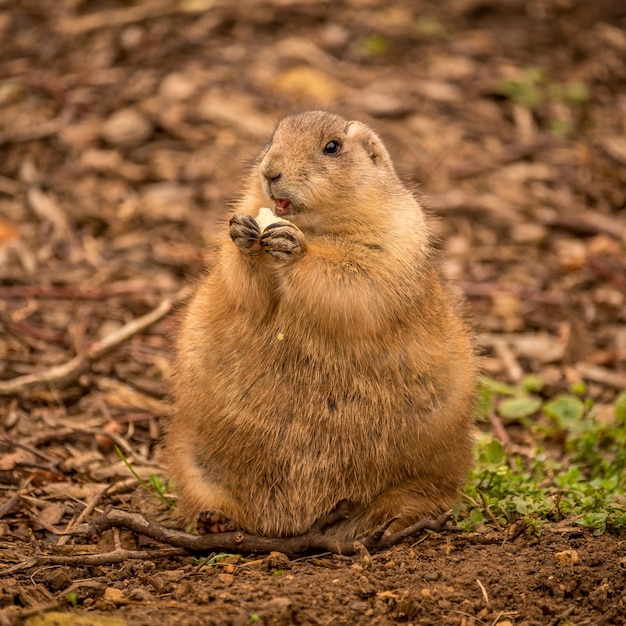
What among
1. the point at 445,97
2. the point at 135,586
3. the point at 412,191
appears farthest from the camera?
the point at 445,97

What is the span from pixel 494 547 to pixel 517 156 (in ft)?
19.9

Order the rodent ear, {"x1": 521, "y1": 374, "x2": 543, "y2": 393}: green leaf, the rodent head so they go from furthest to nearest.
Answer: {"x1": 521, "y1": 374, "x2": 543, "y2": 393}: green leaf → the rodent ear → the rodent head

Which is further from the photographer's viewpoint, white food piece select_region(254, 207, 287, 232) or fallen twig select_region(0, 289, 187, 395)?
fallen twig select_region(0, 289, 187, 395)

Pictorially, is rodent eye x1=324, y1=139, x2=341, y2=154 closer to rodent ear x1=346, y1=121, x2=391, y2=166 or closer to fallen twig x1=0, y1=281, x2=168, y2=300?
Result: rodent ear x1=346, y1=121, x2=391, y2=166

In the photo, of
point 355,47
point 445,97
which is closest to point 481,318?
point 445,97

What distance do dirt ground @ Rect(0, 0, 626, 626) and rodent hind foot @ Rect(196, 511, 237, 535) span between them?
183 millimetres

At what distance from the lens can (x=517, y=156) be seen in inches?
390

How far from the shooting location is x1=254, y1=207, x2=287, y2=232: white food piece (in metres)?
4.55

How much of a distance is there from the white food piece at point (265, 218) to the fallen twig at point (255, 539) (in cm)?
144

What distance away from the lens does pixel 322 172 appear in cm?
479

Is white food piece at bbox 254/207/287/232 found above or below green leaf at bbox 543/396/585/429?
above

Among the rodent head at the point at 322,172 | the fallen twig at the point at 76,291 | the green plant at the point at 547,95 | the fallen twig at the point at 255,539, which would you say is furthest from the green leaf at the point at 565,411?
the green plant at the point at 547,95

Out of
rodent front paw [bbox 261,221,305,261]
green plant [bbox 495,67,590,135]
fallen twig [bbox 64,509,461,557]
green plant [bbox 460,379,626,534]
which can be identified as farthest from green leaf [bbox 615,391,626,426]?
green plant [bbox 495,67,590,135]

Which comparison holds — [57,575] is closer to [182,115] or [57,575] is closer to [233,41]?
[182,115]
